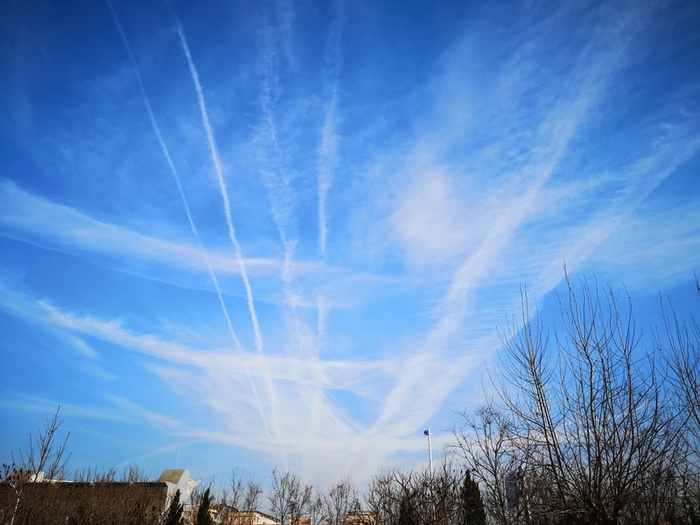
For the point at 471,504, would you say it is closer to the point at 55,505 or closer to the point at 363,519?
the point at 363,519

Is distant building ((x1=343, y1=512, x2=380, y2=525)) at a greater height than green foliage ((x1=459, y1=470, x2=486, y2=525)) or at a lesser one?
lesser

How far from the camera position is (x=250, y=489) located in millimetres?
37531

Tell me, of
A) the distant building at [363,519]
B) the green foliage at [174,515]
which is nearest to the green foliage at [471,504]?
the distant building at [363,519]

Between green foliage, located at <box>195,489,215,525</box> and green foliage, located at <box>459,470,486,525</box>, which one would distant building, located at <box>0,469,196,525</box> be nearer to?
green foliage, located at <box>195,489,215,525</box>

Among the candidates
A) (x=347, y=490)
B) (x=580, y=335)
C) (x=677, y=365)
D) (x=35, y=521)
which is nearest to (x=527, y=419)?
(x=580, y=335)

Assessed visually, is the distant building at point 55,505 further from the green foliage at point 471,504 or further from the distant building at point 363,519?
the green foliage at point 471,504

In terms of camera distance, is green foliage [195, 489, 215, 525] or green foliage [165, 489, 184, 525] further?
green foliage [195, 489, 215, 525]

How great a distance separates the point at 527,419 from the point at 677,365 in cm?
443

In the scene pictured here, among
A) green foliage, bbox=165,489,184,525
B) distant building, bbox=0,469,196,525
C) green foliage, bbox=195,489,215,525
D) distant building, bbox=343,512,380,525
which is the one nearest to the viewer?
distant building, bbox=0,469,196,525

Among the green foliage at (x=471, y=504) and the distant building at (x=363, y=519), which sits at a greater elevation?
the green foliage at (x=471, y=504)

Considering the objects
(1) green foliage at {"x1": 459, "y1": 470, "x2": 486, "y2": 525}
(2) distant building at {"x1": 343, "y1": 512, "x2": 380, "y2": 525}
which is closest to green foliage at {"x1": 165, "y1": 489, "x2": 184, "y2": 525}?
(2) distant building at {"x1": 343, "y1": 512, "x2": 380, "y2": 525}

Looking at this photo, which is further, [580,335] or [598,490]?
[580,335]

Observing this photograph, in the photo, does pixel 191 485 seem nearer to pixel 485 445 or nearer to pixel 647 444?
pixel 485 445

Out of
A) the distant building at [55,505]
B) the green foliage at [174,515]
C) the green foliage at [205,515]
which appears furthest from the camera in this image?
the green foliage at [205,515]
